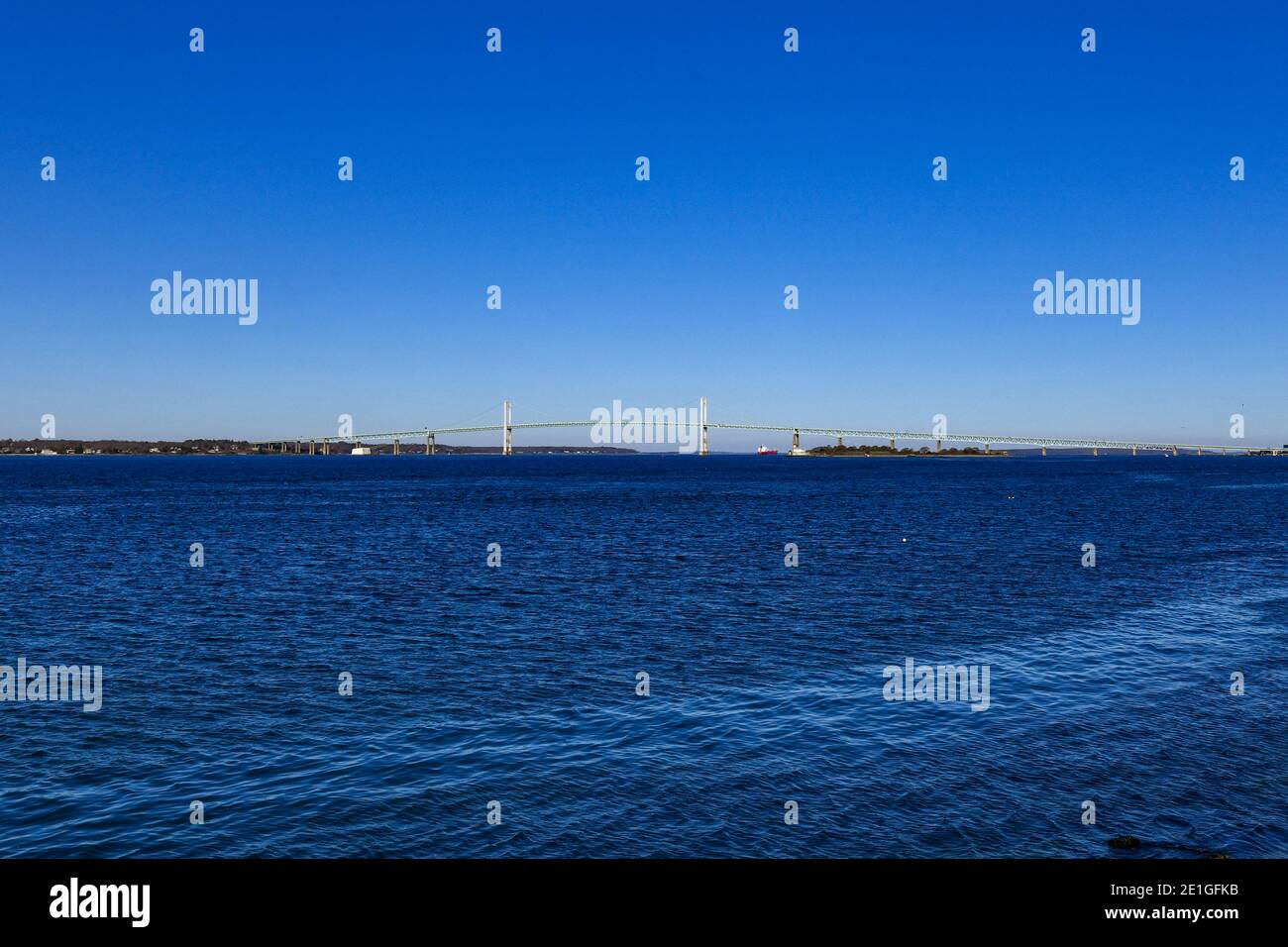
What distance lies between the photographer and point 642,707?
28.8 metres

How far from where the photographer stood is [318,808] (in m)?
21.1

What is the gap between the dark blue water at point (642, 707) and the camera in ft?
66.3

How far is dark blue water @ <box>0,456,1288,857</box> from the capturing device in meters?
20.2
